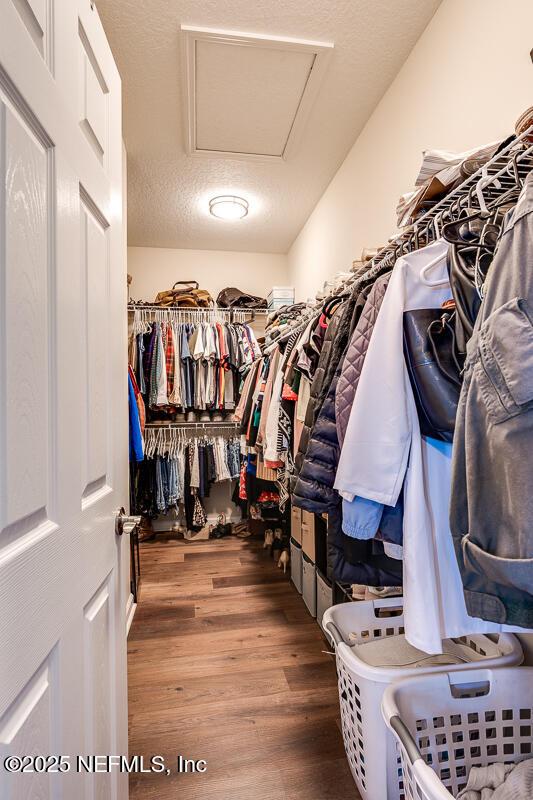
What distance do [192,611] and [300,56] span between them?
293 centimetres

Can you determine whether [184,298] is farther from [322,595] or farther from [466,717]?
[466,717]

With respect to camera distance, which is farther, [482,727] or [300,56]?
[300,56]

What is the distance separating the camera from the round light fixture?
2979 mm

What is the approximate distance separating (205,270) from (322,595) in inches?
128

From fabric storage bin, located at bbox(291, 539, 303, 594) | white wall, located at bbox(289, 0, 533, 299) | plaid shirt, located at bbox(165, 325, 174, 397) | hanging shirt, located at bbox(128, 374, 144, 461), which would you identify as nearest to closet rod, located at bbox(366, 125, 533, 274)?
white wall, located at bbox(289, 0, 533, 299)

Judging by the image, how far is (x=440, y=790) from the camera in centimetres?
65

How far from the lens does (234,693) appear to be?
1.67 meters

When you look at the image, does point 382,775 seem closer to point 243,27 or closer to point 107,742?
point 107,742

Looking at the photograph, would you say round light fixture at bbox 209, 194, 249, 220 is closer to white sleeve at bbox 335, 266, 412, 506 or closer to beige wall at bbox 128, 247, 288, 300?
beige wall at bbox 128, 247, 288, 300

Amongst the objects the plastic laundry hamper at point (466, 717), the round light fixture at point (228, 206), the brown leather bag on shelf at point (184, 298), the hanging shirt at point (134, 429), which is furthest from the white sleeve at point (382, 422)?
Result: the brown leather bag on shelf at point (184, 298)

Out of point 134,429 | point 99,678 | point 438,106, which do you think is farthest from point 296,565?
point 438,106

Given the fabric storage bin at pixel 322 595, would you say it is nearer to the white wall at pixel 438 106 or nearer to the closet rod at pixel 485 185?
the closet rod at pixel 485 185

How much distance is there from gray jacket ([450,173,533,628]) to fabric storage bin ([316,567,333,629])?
1.48 meters

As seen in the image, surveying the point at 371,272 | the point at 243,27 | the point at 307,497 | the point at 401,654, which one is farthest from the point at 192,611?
the point at 243,27
